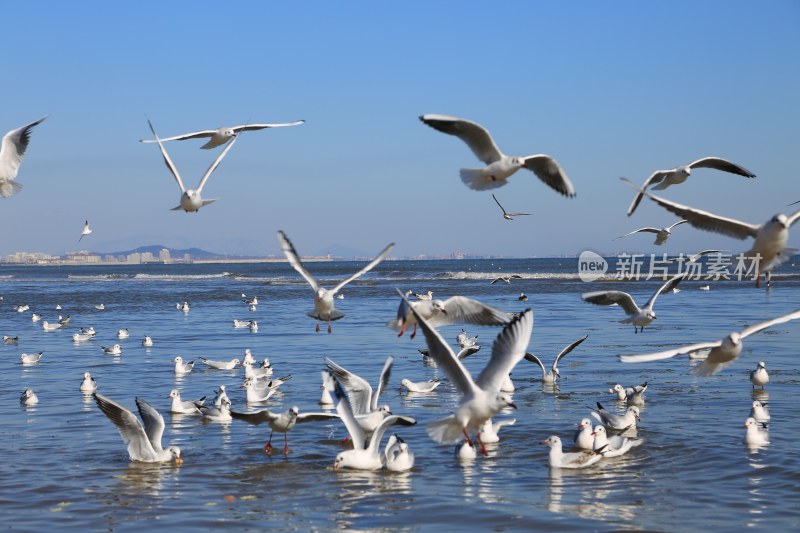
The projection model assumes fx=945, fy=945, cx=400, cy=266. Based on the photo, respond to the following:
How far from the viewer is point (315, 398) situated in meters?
15.3

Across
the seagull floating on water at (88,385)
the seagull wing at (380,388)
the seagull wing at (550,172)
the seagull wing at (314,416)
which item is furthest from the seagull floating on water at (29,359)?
the seagull wing at (550,172)

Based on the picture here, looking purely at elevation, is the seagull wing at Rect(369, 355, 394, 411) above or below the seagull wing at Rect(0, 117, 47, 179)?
below

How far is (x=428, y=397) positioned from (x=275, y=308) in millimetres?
23890

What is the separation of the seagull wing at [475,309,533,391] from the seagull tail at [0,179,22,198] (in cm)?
619

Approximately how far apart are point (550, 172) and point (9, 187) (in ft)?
21.4

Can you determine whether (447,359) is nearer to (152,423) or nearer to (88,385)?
(152,423)

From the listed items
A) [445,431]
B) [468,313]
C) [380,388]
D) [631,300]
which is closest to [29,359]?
[380,388]

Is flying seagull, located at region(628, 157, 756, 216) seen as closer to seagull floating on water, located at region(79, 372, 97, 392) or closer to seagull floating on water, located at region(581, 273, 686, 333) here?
seagull floating on water, located at region(581, 273, 686, 333)

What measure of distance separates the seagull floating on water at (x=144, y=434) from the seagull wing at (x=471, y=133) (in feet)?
14.6

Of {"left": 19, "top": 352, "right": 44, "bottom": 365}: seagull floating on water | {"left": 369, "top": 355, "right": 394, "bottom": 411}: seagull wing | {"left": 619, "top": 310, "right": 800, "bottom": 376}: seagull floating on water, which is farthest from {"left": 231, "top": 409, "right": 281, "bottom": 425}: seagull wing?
{"left": 19, "top": 352, "right": 44, "bottom": 365}: seagull floating on water

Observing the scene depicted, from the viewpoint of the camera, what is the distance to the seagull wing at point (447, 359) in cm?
852

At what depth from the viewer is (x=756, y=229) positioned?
1005 cm

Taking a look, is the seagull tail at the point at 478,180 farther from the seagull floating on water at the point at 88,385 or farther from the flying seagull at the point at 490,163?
the seagull floating on water at the point at 88,385

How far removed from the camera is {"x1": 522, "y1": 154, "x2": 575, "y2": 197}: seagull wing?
948 centimetres
